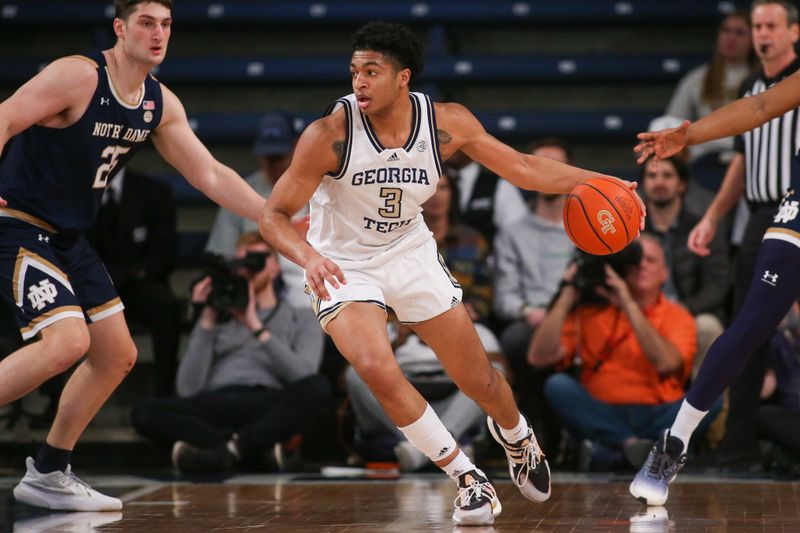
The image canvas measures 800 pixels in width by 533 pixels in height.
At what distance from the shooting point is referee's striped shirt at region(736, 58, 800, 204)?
20.5 feet

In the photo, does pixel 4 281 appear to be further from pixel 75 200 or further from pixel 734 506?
pixel 734 506

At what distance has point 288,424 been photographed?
22.1 ft

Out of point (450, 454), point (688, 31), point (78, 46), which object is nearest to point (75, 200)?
point (450, 454)

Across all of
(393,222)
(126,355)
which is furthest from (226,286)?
(393,222)

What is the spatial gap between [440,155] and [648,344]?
228cm

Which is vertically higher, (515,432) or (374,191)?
(374,191)

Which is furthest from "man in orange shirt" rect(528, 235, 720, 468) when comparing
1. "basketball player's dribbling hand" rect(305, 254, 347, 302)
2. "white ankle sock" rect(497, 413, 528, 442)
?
"basketball player's dribbling hand" rect(305, 254, 347, 302)

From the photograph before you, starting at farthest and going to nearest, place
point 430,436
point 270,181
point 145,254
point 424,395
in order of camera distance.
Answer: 1. point 270,181
2. point 145,254
3. point 424,395
4. point 430,436

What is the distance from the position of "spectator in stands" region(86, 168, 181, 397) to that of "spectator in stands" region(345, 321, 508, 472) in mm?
1188

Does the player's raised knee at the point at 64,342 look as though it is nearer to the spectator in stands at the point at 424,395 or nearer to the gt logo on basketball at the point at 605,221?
the gt logo on basketball at the point at 605,221

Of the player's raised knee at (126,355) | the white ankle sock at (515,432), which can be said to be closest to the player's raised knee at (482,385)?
the white ankle sock at (515,432)

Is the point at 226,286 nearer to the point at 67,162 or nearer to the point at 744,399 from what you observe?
the point at 67,162

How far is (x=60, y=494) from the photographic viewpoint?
5332 millimetres

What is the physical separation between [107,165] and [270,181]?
280cm
